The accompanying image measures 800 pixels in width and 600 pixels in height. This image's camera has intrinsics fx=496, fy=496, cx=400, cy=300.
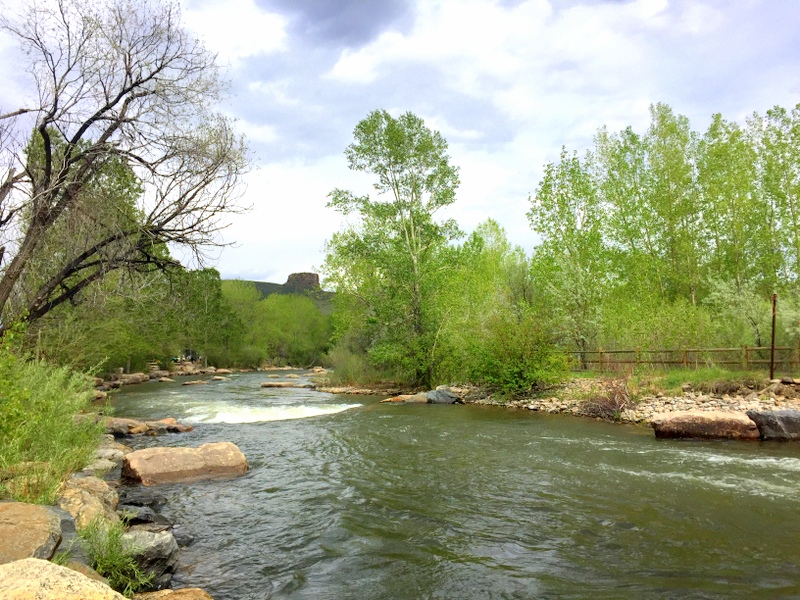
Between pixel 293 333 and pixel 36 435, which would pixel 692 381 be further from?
pixel 293 333

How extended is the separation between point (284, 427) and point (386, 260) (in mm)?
11395

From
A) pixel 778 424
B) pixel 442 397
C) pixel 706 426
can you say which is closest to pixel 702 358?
pixel 778 424

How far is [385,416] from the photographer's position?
1652cm

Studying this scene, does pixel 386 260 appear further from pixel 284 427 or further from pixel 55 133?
pixel 55 133

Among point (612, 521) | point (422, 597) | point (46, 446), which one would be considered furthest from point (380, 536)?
point (46, 446)

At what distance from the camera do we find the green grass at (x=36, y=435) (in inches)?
200

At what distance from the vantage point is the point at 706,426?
11.5 meters

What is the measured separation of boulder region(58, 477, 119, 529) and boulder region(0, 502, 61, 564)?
2.00 ft

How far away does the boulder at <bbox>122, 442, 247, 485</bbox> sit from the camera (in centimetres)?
852

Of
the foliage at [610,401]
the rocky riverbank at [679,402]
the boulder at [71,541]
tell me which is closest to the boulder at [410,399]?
the rocky riverbank at [679,402]

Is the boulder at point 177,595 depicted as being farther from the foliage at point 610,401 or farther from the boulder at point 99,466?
the foliage at point 610,401

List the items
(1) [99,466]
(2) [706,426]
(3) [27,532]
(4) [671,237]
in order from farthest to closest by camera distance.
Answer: (4) [671,237]
(2) [706,426]
(1) [99,466]
(3) [27,532]

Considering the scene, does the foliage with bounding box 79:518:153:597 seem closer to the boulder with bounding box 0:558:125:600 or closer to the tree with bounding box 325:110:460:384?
the boulder with bounding box 0:558:125:600

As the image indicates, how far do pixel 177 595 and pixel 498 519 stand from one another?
3950 millimetres
